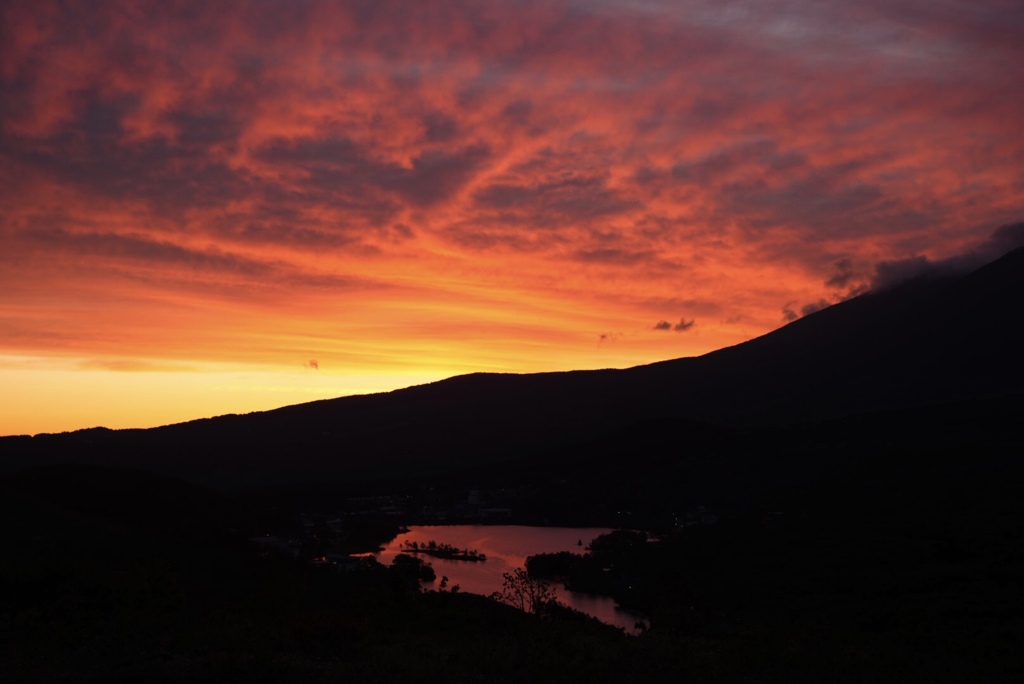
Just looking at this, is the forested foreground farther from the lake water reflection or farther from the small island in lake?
the small island in lake

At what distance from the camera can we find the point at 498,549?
377ft

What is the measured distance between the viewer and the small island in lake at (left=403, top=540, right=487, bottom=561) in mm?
106062

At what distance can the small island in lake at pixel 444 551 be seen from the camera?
4176 inches

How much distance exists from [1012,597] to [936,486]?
45162mm

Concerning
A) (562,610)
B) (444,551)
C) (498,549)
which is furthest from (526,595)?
(498,549)

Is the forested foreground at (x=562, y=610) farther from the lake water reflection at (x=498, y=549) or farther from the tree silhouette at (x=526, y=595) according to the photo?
the lake water reflection at (x=498, y=549)

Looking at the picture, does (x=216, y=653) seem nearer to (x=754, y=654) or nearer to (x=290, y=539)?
(x=754, y=654)

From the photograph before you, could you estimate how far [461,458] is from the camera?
638ft

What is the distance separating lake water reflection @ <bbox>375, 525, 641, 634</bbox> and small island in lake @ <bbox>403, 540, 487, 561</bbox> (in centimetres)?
109

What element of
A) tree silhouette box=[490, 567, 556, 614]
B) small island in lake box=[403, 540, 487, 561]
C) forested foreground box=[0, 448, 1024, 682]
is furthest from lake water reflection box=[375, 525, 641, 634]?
forested foreground box=[0, 448, 1024, 682]

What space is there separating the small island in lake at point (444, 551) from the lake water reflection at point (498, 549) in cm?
109

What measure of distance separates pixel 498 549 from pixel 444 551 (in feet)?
29.5

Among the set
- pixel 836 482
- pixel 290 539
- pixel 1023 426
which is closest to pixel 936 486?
pixel 836 482

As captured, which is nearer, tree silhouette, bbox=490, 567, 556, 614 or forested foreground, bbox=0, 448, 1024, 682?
forested foreground, bbox=0, 448, 1024, 682
